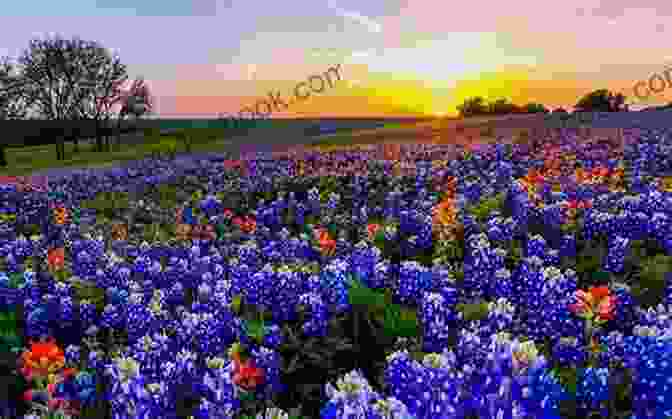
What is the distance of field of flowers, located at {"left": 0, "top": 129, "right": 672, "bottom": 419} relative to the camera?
2723 millimetres

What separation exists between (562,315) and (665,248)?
8.22 ft

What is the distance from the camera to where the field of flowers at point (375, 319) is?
2.72 meters

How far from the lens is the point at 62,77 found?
208ft

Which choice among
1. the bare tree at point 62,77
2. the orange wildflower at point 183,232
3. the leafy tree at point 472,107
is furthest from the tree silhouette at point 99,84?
the orange wildflower at point 183,232

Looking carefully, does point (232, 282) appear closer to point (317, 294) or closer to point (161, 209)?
point (317, 294)

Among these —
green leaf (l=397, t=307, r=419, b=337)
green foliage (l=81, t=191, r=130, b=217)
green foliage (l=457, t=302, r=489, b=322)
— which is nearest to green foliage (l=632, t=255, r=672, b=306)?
green foliage (l=457, t=302, r=489, b=322)

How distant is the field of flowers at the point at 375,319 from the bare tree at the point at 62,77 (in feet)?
191

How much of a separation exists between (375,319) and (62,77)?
6684 centimetres

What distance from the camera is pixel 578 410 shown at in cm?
312

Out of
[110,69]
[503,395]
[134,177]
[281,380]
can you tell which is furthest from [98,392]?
[110,69]

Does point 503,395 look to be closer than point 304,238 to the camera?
Yes

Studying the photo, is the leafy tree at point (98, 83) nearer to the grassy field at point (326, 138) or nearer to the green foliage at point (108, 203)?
the grassy field at point (326, 138)

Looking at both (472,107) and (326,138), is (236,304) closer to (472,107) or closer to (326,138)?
(326,138)

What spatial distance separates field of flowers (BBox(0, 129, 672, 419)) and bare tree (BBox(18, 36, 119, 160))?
58337 millimetres
